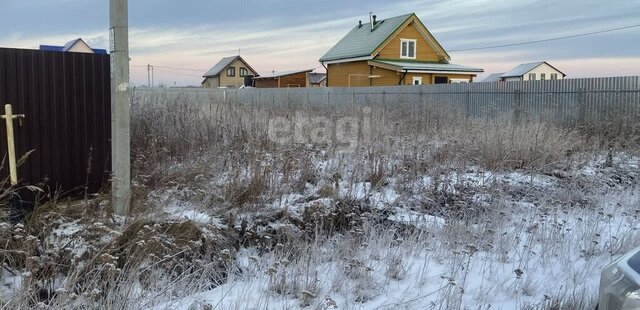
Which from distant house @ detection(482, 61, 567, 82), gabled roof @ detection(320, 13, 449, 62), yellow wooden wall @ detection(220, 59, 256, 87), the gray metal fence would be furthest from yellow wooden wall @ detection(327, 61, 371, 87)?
yellow wooden wall @ detection(220, 59, 256, 87)

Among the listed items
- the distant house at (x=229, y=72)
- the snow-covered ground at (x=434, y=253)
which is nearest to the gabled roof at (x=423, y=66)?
the snow-covered ground at (x=434, y=253)

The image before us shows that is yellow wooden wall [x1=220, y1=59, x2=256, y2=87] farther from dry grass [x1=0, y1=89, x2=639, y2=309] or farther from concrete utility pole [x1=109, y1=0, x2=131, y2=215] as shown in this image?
concrete utility pole [x1=109, y1=0, x2=131, y2=215]

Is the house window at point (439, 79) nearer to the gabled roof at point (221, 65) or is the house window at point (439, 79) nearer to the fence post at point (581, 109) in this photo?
the fence post at point (581, 109)

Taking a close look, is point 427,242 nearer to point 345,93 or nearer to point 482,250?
point 482,250

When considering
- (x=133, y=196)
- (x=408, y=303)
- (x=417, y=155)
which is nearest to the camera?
(x=408, y=303)

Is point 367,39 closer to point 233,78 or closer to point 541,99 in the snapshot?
point 541,99

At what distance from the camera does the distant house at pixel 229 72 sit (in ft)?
241

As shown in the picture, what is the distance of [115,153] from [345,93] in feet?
55.9

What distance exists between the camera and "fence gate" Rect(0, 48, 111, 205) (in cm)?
493

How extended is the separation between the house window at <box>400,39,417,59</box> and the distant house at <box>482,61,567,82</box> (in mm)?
31203

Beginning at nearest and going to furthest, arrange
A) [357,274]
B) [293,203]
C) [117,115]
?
[357,274]
[117,115]
[293,203]

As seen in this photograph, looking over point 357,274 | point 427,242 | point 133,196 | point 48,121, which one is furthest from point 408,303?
point 48,121

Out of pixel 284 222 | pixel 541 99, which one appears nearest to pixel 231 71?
pixel 541 99

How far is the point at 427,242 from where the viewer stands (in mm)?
4766
